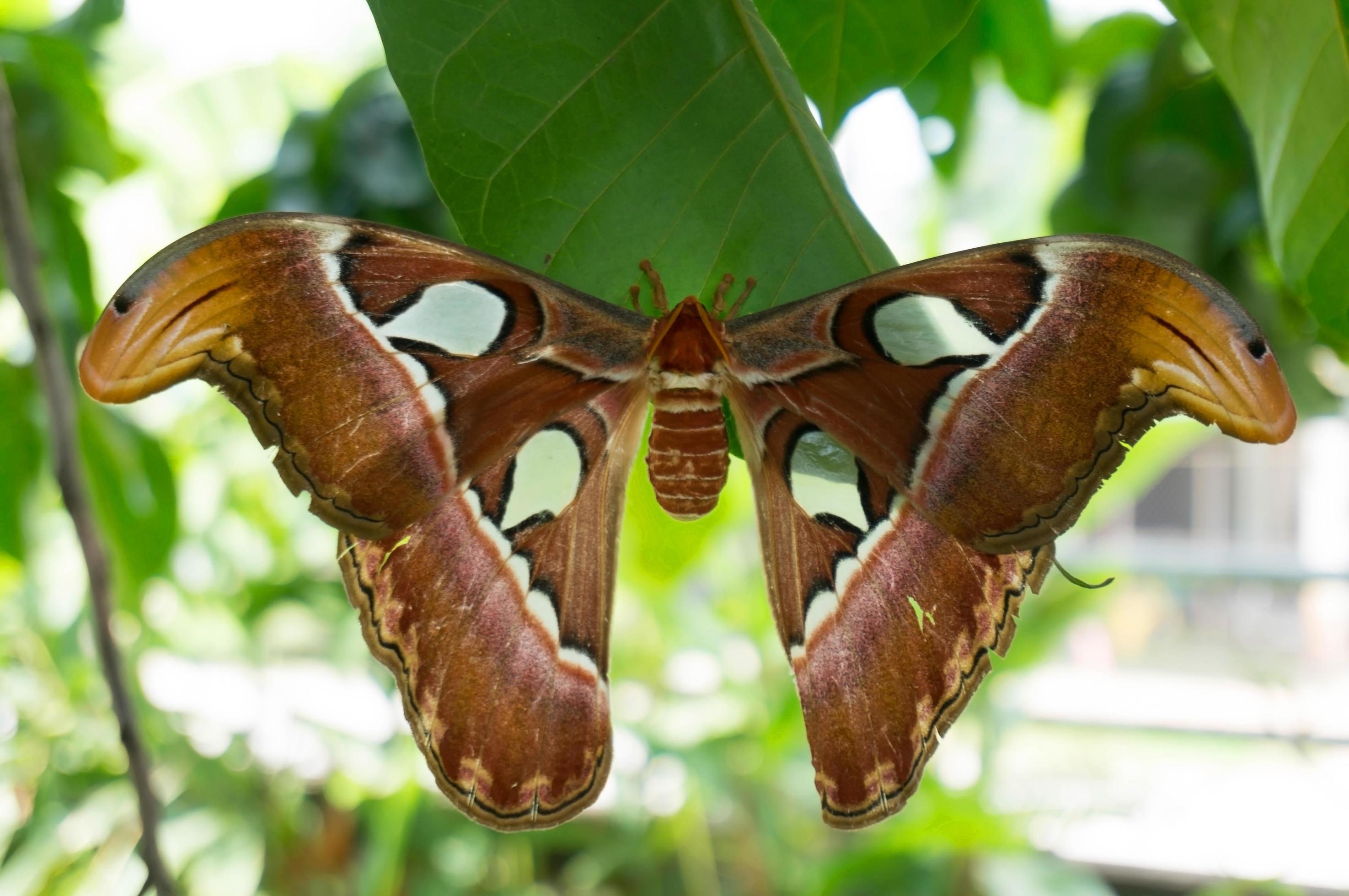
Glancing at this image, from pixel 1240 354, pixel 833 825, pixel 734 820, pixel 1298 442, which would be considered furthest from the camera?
pixel 1298 442

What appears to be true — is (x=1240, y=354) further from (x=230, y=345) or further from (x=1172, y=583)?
(x=1172, y=583)

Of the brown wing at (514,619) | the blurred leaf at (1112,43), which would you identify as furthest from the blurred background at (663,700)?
the brown wing at (514,619)

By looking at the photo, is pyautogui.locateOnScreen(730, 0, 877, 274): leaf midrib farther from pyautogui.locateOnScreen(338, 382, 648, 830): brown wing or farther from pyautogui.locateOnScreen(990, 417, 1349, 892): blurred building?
pyautogui.locateOnScreen(990, 417, 1349, 892): blurred building

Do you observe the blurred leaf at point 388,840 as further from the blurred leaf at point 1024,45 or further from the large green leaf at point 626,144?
the large green leaf at point 626,144

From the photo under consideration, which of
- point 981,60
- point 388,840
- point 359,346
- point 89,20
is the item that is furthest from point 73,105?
point 388,840

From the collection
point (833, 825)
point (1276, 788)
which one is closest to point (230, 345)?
point (833, 825)

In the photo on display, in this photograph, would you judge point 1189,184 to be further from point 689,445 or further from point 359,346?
point 359,346

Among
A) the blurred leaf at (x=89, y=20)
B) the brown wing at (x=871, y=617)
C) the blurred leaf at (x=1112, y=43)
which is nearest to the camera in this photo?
the brown wing at (x=871, y=617)
